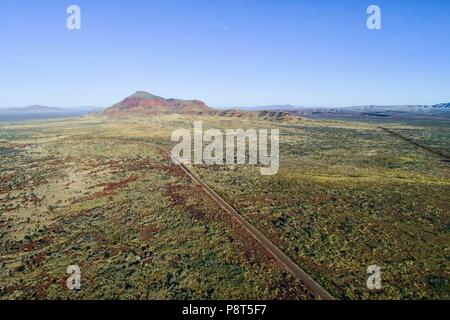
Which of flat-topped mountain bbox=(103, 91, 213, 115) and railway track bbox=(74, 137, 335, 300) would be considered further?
flat-topped mountain bbox=(103, 91, 213, 115)

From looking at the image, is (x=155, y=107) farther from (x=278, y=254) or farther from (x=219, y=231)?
(x=278, y=254)

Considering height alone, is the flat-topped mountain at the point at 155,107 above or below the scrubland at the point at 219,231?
above

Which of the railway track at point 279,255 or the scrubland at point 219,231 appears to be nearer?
the railway track at point 279,255

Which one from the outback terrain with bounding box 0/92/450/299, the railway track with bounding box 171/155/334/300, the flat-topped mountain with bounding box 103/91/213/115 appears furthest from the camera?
the flat-topped mountain with bounding box 103/91/213/115

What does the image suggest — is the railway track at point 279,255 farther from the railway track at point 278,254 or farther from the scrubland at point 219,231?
the scrubland at point 219,231

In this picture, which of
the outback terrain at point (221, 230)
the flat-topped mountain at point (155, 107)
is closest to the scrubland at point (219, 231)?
the outback terrain at point (221, 230)

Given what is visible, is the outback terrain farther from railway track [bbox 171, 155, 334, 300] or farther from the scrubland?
railway track [bbox 171, 155, 334, 300]

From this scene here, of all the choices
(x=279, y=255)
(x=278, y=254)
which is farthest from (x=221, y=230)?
(x=279, y=255)

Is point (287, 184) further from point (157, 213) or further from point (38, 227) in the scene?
point (38, 227)

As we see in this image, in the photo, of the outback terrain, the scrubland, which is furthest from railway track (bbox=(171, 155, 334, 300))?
the scrubland

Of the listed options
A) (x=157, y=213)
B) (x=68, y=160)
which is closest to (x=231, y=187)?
(x=157, y=213)
